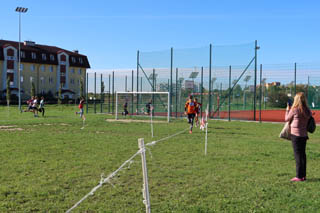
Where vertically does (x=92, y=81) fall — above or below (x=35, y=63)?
below

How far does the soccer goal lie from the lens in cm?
2816

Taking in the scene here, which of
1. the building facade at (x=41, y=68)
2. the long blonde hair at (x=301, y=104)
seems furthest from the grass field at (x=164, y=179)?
the building facade at (x=41, y=68)

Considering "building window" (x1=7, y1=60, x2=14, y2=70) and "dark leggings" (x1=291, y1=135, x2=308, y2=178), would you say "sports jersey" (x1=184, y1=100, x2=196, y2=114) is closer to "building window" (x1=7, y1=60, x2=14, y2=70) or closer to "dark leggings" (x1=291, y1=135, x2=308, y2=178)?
"dark leggings" (x1=291, y1=135, x2=308, y2=178)

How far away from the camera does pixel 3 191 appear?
20.0 feet

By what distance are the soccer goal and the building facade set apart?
30.1 metres

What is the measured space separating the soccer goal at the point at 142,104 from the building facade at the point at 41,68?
3011 cm

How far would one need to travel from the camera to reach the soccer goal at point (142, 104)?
2816cm

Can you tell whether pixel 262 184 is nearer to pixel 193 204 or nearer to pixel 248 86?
pixel 193 204

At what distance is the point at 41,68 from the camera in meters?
66.5

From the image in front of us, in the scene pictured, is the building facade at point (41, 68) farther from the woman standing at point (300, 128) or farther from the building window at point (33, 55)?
the woman standing at point (300, 128)

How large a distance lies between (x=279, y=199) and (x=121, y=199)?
2596mm

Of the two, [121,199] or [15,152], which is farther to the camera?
[15,152]

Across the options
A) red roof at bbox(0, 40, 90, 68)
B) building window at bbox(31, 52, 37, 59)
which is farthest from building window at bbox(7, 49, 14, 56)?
building window at bbox(31, 52, 37, 59)

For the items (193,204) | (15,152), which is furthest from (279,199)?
(15,152)
